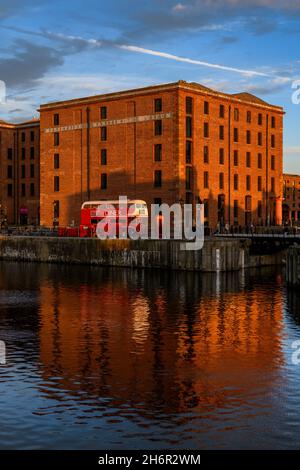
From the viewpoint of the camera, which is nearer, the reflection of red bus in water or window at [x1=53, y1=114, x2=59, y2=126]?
the reflection of red bus in water

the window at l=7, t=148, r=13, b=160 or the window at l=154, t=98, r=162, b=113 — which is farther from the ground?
the window at l=154, t=98, r=162, b=113

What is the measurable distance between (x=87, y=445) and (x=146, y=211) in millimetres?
64781

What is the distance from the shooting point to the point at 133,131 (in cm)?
9006

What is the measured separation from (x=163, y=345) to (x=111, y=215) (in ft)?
175

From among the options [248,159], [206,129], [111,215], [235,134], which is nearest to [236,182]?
[248,159]

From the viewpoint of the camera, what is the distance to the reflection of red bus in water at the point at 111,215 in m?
80.5

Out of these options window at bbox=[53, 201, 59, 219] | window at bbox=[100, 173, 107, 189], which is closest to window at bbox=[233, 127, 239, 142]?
window at bbox=[100, 173, 107, 189]

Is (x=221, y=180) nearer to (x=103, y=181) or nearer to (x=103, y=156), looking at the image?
(x=103, y=181)

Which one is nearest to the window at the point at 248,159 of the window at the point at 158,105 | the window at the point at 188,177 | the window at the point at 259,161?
the window at the point at 259,161

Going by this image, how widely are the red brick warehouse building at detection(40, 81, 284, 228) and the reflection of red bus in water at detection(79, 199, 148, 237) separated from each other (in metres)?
5.89

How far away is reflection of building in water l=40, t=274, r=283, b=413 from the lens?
73.4 feet

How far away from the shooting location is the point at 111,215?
82.5 metres

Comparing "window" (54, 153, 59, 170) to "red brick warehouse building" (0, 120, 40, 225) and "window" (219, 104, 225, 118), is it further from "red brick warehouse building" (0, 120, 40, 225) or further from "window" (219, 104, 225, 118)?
"window" (219, 104, 225, 118)
